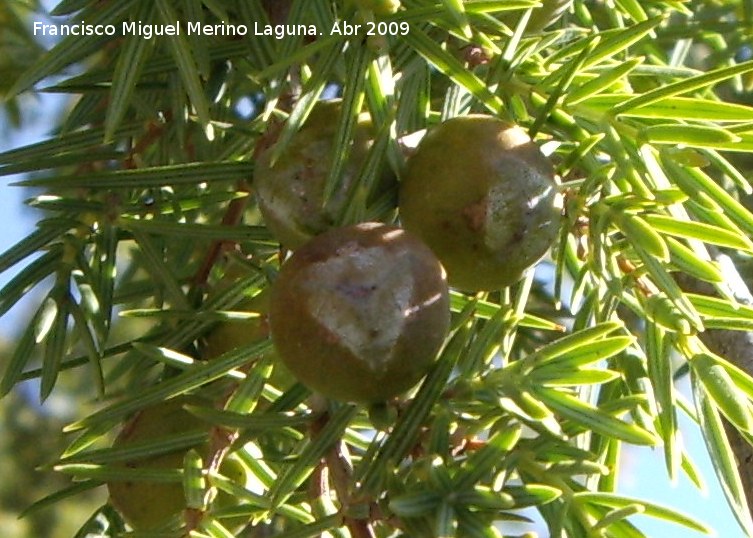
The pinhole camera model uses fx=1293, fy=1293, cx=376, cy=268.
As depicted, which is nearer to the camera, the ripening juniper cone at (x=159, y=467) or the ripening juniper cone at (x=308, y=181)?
the ripening juniper cone at (x=308, y=181)

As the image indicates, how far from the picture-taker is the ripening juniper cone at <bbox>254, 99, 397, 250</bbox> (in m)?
0.80

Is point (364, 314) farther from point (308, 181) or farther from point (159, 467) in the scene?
point (159, 467)

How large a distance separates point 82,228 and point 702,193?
0.51 metres

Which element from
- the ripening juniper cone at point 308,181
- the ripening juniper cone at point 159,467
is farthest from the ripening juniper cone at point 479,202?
the ripening juniper cone at point 159,467

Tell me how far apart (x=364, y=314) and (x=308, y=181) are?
0.41 feet

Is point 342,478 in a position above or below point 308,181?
below

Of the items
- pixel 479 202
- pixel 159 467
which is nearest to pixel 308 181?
pixel 479 202

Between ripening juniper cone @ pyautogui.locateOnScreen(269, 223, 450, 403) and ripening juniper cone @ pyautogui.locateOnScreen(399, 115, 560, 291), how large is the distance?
4 centimetres

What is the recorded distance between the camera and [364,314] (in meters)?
0.72

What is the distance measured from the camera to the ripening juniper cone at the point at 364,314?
0.72 m

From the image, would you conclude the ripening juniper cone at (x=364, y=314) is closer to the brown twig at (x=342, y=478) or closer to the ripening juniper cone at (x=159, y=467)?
the brown twig at (x=342, y=478)

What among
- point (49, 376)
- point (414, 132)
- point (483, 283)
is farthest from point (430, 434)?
point (49, 376)

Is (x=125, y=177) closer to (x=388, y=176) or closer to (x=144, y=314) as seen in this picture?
(x=144, y=314)

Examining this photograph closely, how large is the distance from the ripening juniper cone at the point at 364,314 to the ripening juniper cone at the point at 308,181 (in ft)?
0.22
